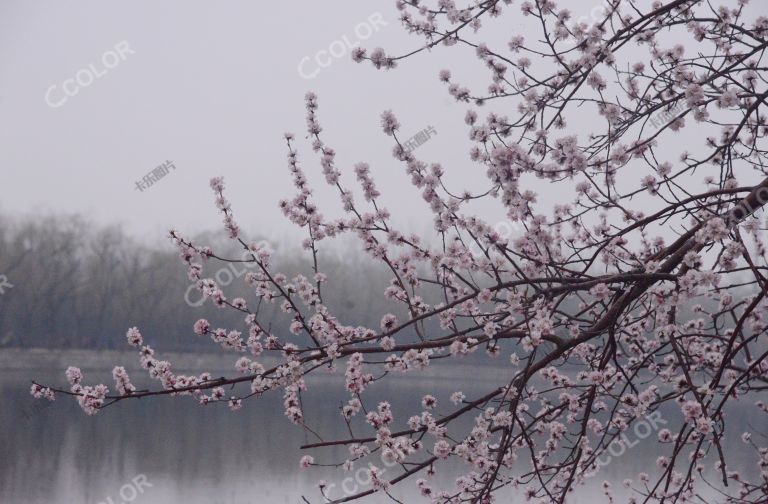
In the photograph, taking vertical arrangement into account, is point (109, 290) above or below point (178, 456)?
above

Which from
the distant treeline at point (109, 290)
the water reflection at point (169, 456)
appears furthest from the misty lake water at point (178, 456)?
the distant treeline at point (109, 290)

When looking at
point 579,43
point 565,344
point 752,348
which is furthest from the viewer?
point 752,348

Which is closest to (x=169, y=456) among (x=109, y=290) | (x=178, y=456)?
(x=178, y=456)

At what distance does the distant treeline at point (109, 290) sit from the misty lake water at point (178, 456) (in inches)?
527

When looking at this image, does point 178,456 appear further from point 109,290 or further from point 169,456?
point 109,290

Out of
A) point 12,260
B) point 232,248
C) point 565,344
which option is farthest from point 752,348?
point 12,260

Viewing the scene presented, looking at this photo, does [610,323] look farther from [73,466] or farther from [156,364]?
[73,466]

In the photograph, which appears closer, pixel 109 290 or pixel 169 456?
pixel 169 456

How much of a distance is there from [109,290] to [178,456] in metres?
26.4

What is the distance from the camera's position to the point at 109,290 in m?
40.0

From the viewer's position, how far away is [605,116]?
12.6 feet

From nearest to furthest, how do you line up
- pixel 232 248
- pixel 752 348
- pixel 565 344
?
pixel 565 344, pixel 752 348, pixel 232 248

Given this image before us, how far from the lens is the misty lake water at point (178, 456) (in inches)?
516

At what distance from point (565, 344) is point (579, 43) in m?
1.48
